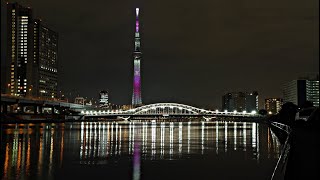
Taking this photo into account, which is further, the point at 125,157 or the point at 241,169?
the point at 125,157

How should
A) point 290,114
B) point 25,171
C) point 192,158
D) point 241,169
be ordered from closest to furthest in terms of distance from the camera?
point 25,171
point 241,169
point 192,158
point 290,114

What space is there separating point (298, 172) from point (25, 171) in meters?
10.3

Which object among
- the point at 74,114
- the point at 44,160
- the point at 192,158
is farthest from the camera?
the point at 74,114

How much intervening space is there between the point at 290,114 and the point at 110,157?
251ft

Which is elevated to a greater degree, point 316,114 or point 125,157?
point 316,114

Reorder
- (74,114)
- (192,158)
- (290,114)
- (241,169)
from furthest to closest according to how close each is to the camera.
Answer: (74,114)
(290,114)
(192,158)
(241,169)

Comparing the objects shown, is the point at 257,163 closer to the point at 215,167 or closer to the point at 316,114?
the point at 215,167

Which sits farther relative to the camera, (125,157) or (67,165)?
(125,157)

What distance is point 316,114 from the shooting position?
40.2 m

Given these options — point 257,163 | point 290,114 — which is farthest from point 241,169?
point 290,114

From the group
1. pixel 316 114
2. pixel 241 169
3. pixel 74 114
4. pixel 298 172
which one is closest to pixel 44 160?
pixel 241 169

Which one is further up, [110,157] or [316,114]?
[316,114]

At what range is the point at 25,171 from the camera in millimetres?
18531

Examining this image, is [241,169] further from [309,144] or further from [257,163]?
[309,144]
